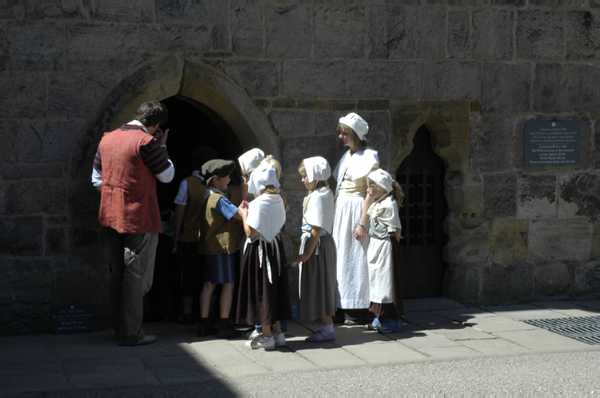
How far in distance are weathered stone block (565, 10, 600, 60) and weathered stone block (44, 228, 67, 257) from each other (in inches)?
192

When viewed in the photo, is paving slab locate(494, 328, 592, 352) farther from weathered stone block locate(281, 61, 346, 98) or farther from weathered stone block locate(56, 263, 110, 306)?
weathered stone block locate(56, 263, 110, 306)

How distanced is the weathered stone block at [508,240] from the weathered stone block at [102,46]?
361 cm

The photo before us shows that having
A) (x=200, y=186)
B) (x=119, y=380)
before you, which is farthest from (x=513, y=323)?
(x=119, y=380)

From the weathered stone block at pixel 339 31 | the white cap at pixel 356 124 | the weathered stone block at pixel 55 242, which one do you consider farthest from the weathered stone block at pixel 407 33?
the weathered stone block at pixel 55 242

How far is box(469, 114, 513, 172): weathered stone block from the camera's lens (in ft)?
22.5

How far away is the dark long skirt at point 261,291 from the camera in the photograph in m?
5.06

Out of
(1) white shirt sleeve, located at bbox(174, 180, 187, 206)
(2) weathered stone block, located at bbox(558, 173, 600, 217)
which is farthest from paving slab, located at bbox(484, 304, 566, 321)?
(1) white shirt sleeve, located at bbox(174, 180, 187, 206)

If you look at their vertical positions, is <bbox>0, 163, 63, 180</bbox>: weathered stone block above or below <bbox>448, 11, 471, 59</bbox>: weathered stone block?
below

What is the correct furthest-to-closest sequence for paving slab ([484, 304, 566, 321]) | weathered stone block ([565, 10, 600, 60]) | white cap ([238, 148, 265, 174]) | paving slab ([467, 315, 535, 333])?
weathered stone block ([565, 10, 600, 60])
paving slab ([484, 304, 566, 321])
paving slab ([467, 315, 535, 333])
white cap ([238, 148, 265, 174])

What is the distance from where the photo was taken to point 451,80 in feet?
22.2

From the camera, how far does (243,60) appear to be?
6.19 m

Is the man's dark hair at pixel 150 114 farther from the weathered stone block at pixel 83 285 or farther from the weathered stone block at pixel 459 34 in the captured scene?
the weathered stone block at pixel 459 34

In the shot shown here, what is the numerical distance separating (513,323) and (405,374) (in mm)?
1895

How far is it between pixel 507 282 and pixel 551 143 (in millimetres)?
1386
